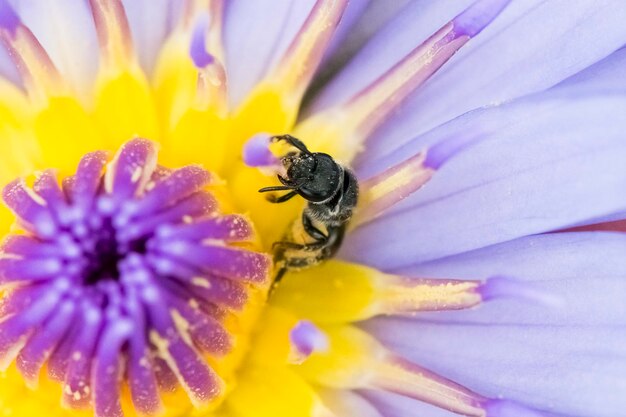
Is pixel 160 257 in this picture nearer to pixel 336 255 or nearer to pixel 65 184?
pixel 65 184

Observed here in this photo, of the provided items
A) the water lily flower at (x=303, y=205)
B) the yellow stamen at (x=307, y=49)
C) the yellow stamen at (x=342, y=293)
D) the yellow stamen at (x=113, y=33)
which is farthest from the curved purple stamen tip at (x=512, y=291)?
the yellow stamen at (x=113, y=33)

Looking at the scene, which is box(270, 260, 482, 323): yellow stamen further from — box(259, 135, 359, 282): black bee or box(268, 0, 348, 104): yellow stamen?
box(268, 0, 348, 104): yellow stamen

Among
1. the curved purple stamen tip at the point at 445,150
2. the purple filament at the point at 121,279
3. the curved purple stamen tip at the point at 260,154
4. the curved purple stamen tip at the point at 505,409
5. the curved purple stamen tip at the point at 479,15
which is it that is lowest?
the purple filament at the point at 121,279

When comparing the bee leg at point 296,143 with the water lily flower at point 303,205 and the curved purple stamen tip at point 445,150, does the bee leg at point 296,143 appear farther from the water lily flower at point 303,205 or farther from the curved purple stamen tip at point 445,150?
the curved purple stamen tip at point 445,150

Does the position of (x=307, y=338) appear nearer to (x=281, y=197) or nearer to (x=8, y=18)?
(x=281, y=197)

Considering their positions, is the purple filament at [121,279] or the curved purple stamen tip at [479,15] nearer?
the purple filament at [121,279]

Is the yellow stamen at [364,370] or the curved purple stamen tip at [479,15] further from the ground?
the curved purple stamen tip at [479,15]
